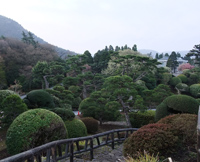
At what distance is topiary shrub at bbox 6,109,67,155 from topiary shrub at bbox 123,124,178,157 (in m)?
3.18

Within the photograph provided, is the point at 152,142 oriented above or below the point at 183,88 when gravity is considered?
above

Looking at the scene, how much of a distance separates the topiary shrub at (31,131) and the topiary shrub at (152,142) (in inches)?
125

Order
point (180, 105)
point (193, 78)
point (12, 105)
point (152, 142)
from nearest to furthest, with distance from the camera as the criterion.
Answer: point (152, 142) < point (12, 105) < point (180, 105) < point (193, 78)

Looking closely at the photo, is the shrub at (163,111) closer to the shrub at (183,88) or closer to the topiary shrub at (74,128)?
the topiary shrub at (74,128)

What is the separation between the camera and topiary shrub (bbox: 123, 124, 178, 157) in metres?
3.98

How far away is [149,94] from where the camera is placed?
1238 centimetres

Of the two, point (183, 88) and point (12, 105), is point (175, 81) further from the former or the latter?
point (12, 105)

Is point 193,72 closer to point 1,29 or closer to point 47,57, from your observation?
point 47,57

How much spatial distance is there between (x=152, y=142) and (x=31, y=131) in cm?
411

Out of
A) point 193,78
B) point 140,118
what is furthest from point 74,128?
point 193,78

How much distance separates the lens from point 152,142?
4.03 metres

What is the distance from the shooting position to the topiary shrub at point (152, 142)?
3.98 m

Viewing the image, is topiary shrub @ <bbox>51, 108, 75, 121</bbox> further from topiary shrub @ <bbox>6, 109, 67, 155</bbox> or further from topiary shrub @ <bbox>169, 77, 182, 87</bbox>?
topiary shrub @ <bbox>169, 77, 182, 87</bbox>

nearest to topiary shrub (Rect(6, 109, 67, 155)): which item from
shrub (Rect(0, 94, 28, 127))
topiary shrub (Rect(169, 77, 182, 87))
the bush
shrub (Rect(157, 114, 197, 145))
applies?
shrub (Rect(0, 94, 28, 127))
